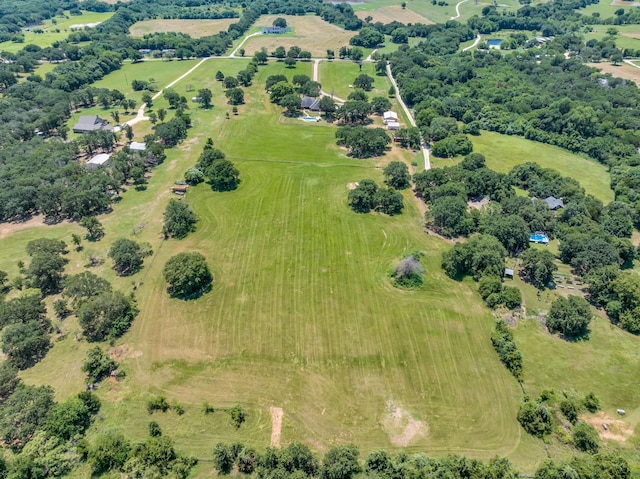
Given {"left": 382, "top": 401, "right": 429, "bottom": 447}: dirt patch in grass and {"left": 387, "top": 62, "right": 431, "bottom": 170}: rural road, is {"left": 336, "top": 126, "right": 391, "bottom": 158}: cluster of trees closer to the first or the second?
{"left": 387, "top": 62, "right": 431, "bottom": 170}: rural road

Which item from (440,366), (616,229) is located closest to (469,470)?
(440,366)

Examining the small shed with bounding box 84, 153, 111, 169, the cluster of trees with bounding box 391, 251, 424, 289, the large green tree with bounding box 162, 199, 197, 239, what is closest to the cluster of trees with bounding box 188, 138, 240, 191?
the large green tree with bounding box 162, 199, 197, 239

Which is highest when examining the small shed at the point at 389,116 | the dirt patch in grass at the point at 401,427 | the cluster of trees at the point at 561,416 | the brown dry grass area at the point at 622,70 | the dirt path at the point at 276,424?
the brown dry grass area at the point at 622,70

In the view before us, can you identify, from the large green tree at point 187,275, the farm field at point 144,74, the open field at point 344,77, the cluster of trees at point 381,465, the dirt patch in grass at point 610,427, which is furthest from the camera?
the farm field at point 144,74

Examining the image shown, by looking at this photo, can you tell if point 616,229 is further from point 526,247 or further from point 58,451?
point 58,451

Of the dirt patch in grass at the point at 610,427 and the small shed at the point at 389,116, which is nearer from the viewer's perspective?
the dirt patch in grass at the point at 610,427

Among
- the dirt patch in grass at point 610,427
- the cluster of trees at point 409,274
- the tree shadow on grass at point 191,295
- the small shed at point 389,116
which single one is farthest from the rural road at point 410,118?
the dirt patch in grass at point 610,427

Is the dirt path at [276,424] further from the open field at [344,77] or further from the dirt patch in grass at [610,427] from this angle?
the open field at [344,77]
